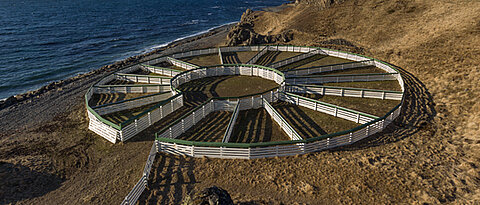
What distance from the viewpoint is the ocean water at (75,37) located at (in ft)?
201

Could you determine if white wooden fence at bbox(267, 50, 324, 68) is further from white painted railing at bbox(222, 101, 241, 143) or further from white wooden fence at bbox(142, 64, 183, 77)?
white painted railing at bbox(222, 101, 241, 143)

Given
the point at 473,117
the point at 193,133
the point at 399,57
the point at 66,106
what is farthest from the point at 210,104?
the point at 399,57

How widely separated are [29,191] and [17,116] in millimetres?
22041

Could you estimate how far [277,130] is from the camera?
2845 cm

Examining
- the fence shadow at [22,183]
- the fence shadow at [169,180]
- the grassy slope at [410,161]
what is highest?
the grassy slope at [410,161]

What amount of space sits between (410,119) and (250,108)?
631 inches

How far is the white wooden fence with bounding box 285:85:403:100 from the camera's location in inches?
1304

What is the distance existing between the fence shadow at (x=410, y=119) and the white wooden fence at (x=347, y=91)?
161cm

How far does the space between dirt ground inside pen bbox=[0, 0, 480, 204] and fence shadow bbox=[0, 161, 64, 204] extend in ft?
0.23

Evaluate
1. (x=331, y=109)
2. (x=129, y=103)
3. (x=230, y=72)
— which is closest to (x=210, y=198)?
(x=331, y=109)

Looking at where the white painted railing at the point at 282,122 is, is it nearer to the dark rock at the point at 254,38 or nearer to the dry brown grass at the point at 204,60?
the dry brown grass at the point at 204,60

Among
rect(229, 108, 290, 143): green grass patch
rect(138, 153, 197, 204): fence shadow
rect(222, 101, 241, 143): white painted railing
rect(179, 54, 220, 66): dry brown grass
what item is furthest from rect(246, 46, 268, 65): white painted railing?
rect(138, 153, 197, 204): fence shadow

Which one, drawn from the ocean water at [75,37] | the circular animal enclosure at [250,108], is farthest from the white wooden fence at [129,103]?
the ocean water at [75,37]

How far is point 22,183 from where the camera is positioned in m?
21.6
